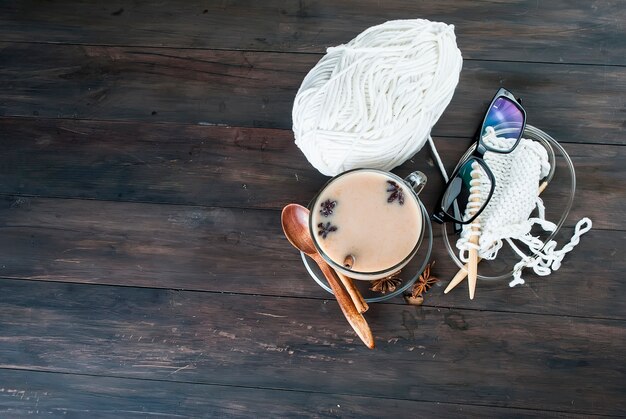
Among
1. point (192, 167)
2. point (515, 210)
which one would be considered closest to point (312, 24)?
point (192, 167)

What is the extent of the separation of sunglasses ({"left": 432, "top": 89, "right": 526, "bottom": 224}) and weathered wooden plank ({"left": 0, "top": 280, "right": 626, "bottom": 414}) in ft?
0.45

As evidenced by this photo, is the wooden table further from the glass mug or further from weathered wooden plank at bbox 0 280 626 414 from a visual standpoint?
the glass mug

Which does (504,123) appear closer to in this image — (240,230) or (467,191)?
(467,191)

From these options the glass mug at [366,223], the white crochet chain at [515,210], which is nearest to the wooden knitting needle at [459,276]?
the white crochet chain at [515,210]

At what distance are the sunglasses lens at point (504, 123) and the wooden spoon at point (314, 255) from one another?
0.82 feet

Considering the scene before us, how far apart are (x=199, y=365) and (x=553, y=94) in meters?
0.60

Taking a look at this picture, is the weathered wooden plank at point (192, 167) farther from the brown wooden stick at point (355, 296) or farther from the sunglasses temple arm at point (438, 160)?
the brown wooden stick at point (355, 296)

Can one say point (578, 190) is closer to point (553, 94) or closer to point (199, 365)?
point (553, 94)

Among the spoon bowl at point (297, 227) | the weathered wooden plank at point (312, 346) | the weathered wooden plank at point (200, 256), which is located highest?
the spoon bowl at point (297, 227)

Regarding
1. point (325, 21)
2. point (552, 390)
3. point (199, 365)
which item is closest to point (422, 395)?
point (552, 390)

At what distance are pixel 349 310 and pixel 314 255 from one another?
0.26 ft

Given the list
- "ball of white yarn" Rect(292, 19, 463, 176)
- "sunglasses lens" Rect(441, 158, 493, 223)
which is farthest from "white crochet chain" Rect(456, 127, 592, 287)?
"ball of white yarn" Rect(292, 19, 463, 176)

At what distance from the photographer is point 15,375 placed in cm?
77

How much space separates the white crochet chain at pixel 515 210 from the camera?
66 cm
